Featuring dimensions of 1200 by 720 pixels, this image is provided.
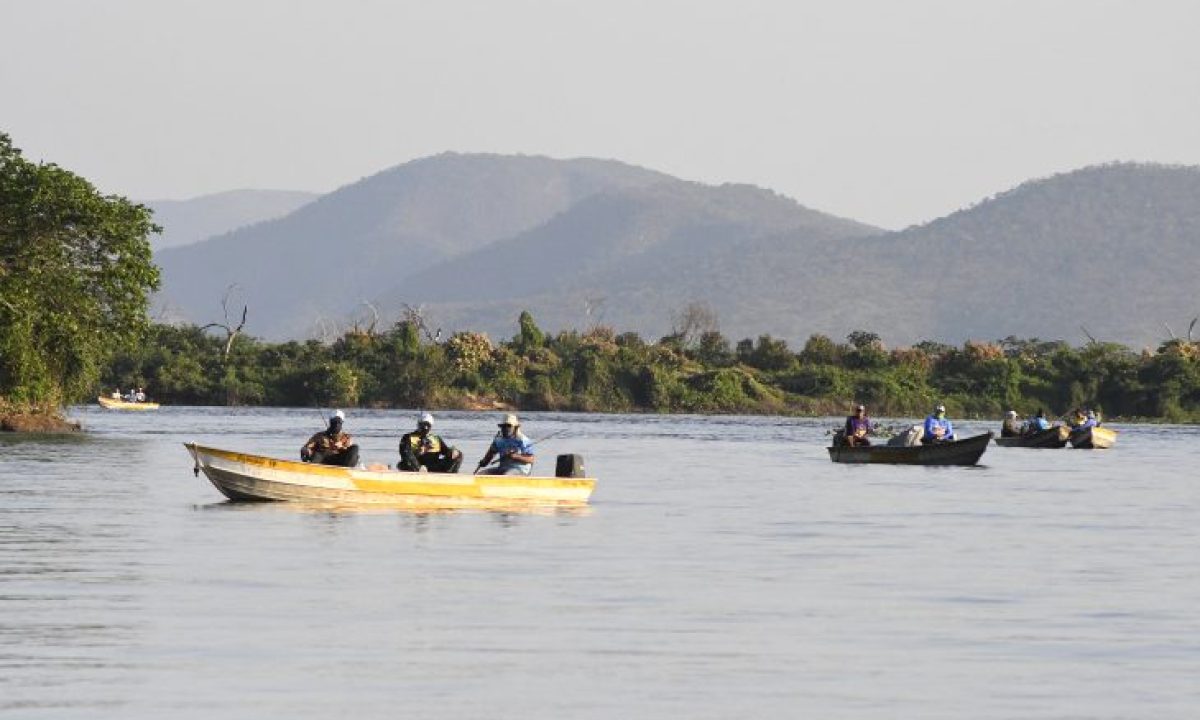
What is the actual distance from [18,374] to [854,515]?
38897mm

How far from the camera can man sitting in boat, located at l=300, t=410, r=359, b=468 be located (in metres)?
40.8

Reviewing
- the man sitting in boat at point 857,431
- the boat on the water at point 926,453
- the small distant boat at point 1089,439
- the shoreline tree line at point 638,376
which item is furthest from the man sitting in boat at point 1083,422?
the shoreline tree line at point 638,376

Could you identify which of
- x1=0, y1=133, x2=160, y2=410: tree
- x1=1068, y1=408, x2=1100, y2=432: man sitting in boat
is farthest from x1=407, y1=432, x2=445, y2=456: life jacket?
x1=1068, y1=408, x2=1100, y2=432: man sitting in boat

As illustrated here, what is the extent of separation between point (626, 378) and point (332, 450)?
391 ft

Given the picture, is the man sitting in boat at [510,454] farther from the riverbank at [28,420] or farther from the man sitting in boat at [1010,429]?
the man sitting in boat at [1010,429]

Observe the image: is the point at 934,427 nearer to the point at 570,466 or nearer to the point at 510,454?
the point at 570,466

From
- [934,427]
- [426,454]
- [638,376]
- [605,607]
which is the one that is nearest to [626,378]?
[638,376]

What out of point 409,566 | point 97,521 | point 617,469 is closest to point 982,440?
point 617,469

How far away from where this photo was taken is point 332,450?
40969mm

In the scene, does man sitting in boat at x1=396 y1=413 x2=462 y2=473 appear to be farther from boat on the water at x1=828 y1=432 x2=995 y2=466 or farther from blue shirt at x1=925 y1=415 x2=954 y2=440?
blue shirt at x1=925 y1=415 x2=954 y2=440

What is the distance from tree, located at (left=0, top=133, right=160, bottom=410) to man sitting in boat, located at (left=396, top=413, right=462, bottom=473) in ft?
113

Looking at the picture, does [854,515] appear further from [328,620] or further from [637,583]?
[328,620]

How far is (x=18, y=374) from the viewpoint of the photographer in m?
75.0

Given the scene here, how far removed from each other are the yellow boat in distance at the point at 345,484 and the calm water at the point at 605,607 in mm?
504
